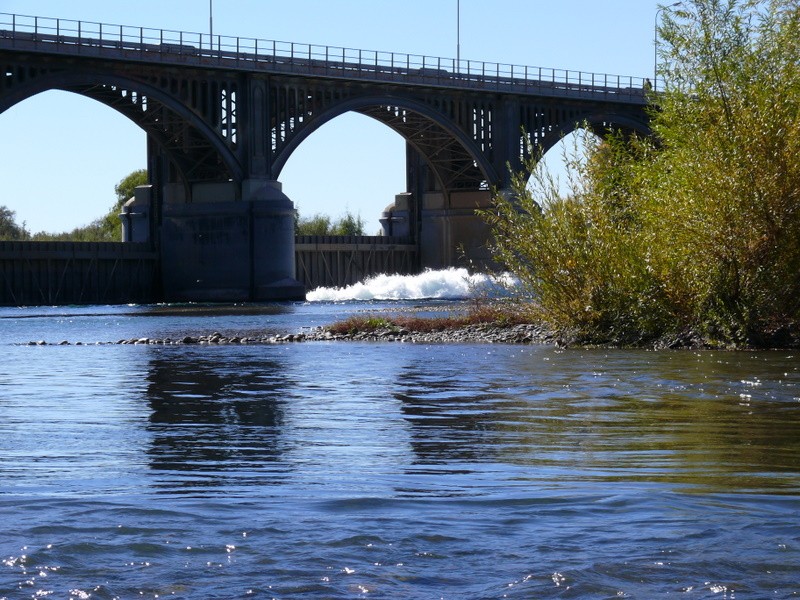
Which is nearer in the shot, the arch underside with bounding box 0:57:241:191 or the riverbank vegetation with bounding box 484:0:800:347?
the riverbank vegetation with bounding box 484:0:800:347

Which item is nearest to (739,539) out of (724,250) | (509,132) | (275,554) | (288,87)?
(275,554)

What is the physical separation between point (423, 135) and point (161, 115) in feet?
68.6

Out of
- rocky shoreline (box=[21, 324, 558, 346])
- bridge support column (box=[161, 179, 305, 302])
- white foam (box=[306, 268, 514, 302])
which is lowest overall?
rocky shoreline (box=[21, 324, 558, 346])

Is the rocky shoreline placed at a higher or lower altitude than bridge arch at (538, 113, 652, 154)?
lower

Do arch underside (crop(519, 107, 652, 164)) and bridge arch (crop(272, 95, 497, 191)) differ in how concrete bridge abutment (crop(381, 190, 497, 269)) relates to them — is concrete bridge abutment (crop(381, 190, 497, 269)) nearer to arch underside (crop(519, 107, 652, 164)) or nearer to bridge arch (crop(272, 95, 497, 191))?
bridge arch (crop(272, 95, 497, 191))

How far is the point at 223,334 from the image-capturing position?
3859cm

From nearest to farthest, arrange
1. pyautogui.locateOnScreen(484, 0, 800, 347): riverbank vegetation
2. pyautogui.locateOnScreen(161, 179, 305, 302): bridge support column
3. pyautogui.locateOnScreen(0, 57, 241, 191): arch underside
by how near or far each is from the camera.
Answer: pyautogui.locateOnScreen(484, 0, 800, 347): riverbank vegetation < pyautogui.locateOnScreen(0, 57, 241, 191): arch underside < pyautogui.locateOnScreen(161, 179, 305, 302): bridge support column

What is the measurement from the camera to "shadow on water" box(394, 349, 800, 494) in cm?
1077

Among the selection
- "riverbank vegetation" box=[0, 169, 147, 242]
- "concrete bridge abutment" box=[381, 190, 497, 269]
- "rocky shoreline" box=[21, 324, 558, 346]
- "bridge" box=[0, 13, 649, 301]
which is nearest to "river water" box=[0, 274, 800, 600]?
"rocky shoreline" box=[21, 324, 558, 346]

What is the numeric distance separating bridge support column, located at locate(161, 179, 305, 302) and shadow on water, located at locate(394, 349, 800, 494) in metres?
50.9

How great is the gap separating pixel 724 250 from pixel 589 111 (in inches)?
2715

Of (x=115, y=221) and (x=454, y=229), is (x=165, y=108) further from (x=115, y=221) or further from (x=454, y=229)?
(x=115, y=221)

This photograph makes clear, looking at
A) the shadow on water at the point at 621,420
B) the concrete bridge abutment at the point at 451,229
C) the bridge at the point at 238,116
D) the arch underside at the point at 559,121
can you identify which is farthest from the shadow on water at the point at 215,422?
the concrete bridge abutment at the point at 451,229

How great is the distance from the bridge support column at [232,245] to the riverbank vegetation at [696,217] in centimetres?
4506
